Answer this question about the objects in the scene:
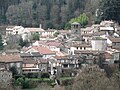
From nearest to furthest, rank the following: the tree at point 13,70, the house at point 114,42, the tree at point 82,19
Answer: the tree at point 13,70 → the house at point 114,42 → the tree at point 82,19

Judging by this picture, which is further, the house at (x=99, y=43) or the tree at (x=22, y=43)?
the tree at (x=22, y=43)

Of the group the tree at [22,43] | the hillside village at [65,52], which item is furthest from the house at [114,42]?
the tree at [22,43]

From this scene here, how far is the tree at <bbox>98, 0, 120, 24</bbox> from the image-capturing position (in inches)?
1928

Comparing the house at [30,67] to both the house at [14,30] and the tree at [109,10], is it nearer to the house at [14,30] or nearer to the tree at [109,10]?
the house at [14,30]

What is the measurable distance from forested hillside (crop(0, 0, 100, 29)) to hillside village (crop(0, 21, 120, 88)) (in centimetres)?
616

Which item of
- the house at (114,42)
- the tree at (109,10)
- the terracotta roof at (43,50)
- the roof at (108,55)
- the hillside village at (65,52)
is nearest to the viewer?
the hillside village at (65,52)

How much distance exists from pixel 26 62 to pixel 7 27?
54.8ft

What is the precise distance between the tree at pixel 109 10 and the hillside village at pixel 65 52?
189cm

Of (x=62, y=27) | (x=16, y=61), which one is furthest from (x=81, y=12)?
(x=16, y=61)

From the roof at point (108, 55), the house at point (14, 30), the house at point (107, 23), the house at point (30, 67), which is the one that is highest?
the house at point (107, 23)

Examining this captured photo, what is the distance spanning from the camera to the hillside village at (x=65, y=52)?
35.2 metres

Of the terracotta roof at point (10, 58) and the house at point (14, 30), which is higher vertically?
the house at point (14, 30)

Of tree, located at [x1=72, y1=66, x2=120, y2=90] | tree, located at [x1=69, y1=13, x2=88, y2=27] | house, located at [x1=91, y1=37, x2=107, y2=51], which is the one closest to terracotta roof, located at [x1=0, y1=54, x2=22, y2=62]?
house, located at [x1=91, y1=37, x2=107, y2=51]

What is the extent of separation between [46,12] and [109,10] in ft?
33.0
